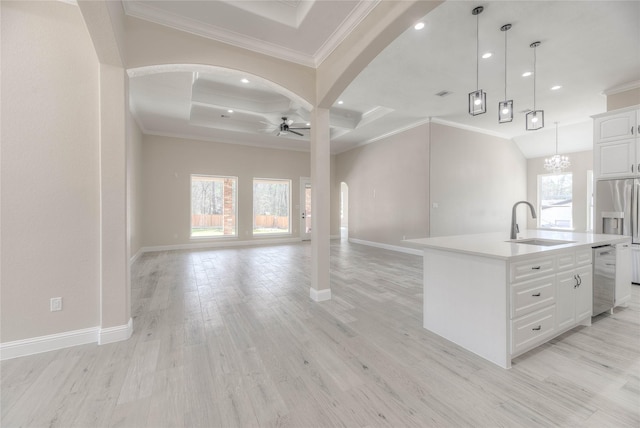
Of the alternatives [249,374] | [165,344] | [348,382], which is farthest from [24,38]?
[348,382]

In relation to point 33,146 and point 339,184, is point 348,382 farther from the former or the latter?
point 339,184

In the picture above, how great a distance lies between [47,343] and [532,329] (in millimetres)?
4086

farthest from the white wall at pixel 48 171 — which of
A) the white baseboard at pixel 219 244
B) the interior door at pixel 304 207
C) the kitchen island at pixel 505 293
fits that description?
the interior door at pixel 304 207

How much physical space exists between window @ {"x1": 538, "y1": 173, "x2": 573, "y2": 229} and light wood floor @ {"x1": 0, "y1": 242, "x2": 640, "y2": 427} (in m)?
6.09

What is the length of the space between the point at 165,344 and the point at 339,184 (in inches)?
330

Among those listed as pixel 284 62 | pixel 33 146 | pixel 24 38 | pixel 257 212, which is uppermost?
pixel 284 62

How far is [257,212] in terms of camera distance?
8758mm

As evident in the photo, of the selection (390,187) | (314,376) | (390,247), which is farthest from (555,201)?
(314,376)

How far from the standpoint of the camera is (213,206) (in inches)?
322

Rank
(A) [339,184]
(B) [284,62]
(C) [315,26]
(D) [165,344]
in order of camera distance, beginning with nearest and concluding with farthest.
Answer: (D) [165,344] < (C) [315,26] < (B) [284,62] < (A) [339,184]

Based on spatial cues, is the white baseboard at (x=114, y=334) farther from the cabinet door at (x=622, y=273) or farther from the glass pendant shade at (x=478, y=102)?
the cabinet door at (x=622, y=273)

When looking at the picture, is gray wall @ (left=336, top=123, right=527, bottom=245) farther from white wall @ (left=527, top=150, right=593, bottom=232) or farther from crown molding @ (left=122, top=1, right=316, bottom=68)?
crown molding @ (left=122, top=1, right=316, bottom=68)

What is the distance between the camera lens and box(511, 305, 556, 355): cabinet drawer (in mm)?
1950

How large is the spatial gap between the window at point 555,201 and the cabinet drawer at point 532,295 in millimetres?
7958
